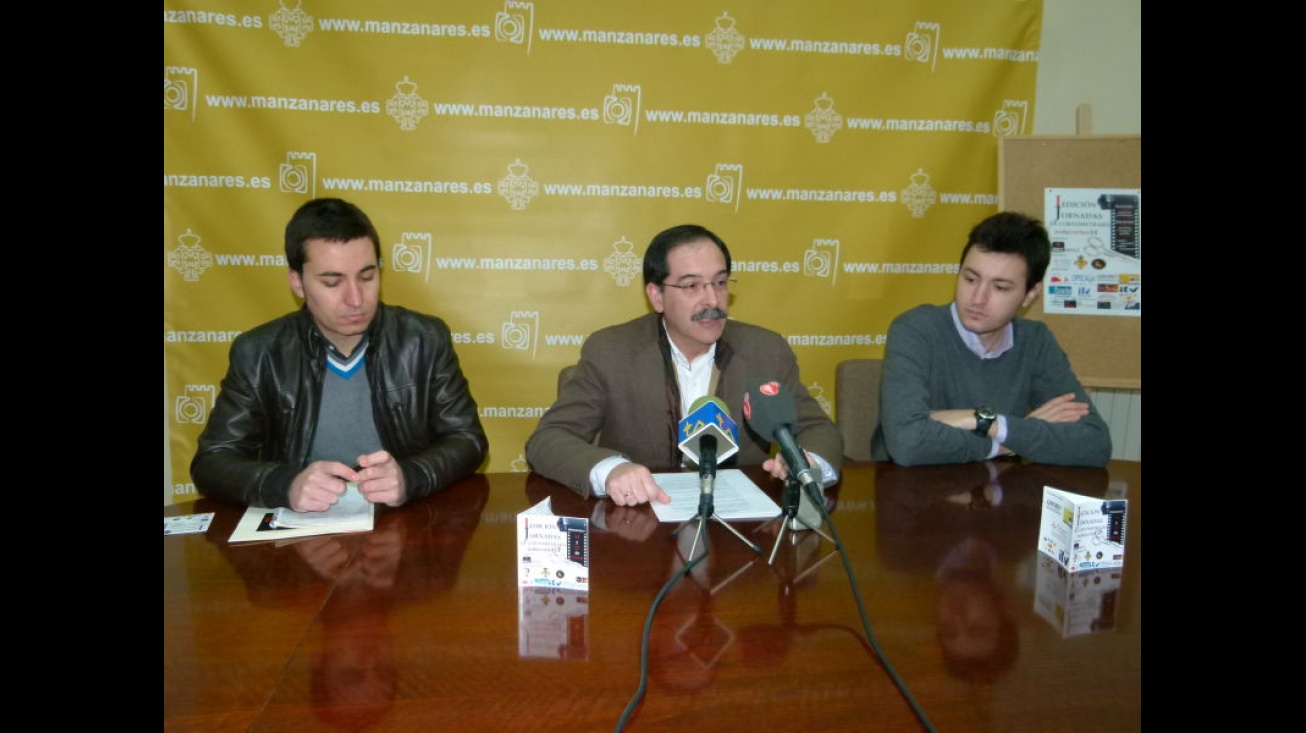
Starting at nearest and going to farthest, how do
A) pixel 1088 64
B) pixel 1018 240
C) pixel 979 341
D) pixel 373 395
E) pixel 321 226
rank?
pixel 321 226
pixel 373 395
pixel 1018 240
pixel 979 341
pixel 1088 64

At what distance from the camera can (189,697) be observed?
1123 millimetres

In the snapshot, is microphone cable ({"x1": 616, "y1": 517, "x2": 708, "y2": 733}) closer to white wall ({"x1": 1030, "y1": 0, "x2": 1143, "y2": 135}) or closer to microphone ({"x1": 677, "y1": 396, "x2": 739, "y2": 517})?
microphone ({"x1": 677, "y1": 396, "x2": 739, "y2": 517})

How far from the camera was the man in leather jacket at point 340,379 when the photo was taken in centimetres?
224

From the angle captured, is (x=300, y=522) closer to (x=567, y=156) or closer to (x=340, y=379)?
(x=340, y=379)

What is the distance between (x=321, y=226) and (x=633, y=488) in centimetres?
121

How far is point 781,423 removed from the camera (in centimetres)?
152

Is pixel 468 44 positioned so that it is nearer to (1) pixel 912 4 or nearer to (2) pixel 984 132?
(1) pixel 912 4

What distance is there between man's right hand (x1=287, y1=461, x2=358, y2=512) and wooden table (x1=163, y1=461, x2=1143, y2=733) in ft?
0.39

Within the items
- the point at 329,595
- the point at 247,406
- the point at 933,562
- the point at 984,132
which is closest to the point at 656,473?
the point at 933,562

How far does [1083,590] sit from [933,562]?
10.5 inches

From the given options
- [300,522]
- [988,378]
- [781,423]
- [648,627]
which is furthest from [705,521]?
[988,378]

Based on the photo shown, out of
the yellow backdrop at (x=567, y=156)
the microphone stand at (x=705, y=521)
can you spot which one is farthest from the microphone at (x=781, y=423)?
the yellow backdrop at (x=567, y=156)

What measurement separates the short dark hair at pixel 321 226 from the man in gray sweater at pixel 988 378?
5.60ft

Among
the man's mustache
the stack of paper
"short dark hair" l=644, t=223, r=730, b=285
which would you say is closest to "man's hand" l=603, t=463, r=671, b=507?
the stack of paper
